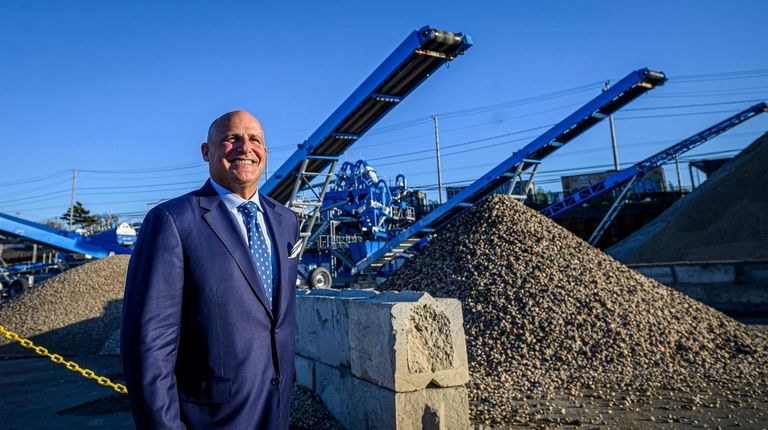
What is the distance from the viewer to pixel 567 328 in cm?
537

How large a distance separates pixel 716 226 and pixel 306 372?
1792 centimetres

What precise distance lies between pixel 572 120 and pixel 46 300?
1462 cm

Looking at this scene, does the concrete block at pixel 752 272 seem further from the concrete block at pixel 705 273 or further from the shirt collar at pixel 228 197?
the shirt collar at pixel 228 197

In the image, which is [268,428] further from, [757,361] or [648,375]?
[757,361]

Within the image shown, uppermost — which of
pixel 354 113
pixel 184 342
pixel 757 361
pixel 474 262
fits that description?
pixel 354 113

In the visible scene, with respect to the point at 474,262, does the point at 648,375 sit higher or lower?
lower

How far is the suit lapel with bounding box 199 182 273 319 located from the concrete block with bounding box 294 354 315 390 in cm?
314

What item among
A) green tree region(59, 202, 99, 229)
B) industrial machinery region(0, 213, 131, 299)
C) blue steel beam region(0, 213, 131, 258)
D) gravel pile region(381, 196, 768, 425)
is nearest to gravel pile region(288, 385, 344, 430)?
gravel pile region(381, 196, 768, 425)

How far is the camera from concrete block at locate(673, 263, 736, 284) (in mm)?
9594

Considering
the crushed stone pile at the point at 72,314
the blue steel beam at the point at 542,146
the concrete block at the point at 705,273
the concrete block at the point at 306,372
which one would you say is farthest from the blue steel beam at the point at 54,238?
the concrete block at the point at 705,273

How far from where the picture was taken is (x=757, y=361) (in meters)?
5.41

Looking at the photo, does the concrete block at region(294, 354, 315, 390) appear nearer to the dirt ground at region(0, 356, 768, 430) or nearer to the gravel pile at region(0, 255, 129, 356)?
the dirt ground at region(0, 356, 768, 430)

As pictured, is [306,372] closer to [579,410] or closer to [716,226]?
[579,410]

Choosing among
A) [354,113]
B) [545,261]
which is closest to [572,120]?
[354,113]
